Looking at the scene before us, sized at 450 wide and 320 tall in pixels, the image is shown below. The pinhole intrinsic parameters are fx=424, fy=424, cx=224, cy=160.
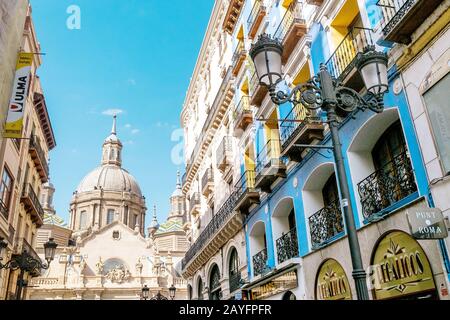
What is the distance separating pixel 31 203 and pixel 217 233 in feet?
38.0

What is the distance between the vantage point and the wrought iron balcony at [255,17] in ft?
55.5

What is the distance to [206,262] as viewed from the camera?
77.5 feet

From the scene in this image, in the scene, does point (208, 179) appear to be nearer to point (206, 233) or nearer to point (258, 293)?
point (206, 233)

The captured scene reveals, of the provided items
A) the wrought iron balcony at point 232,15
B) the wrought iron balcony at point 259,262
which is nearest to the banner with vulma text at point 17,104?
the wrought iron balcony at point 232,15

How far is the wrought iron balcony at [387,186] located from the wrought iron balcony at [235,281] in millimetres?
9113

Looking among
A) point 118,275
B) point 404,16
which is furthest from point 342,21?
point 118,275

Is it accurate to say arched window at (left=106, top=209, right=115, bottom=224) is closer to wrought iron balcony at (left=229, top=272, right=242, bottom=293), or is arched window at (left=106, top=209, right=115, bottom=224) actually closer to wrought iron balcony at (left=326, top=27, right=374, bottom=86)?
wrought iron balcony at (left=229, top=272, right=242, bottom=293)

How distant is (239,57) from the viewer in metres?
19.0

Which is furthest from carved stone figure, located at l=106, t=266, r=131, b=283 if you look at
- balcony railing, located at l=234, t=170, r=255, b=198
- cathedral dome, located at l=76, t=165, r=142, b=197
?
balcony railing, located at l=234, t=170, r=255, b=198

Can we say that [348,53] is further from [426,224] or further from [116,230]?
[116,230]

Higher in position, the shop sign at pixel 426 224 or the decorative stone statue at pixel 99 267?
the decorative stone statue at pixel 99 267

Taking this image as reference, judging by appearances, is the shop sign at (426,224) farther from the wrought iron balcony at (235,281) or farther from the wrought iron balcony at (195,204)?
the wrought iron balcony at (195,204)
